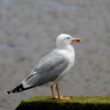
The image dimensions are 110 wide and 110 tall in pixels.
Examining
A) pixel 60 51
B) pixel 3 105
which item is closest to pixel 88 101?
pixel 60 51

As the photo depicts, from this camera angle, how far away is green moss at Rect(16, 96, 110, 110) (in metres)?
2.73

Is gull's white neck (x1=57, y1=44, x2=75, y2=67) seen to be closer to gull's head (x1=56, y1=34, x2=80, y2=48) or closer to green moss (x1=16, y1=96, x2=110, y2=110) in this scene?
gull's head (x1=56, y1=34, x2=80, y2=48)

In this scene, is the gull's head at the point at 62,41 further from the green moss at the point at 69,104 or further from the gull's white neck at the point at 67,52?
the green moss at the point at 69,104

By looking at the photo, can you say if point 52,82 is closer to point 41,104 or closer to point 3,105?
point 41,104

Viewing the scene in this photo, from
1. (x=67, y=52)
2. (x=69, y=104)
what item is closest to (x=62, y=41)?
(x=67, y=52)

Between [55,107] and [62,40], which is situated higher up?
[62,40]

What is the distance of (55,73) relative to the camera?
8.96 ft

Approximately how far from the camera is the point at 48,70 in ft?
8.96

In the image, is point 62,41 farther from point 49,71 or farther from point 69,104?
point 69,104

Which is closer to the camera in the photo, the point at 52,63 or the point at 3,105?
the point at 52,63

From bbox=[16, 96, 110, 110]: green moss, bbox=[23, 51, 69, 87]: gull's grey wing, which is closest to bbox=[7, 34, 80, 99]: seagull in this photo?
bbox=[23, 51, 69, 87]: gull's grey wing

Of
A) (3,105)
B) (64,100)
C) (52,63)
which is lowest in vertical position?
(3,105)

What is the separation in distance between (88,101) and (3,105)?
1.52 meters

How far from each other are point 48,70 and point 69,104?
0.18 metres
